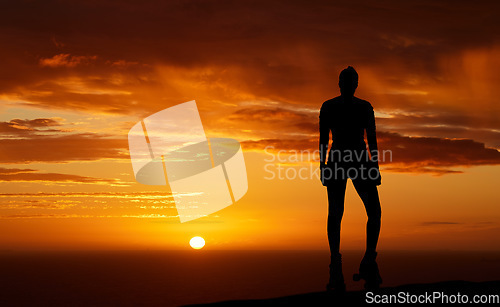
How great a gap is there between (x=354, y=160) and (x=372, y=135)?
0.62m

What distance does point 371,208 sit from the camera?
33.1 feet

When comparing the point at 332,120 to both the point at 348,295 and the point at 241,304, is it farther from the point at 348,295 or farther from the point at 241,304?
the point at 241,304

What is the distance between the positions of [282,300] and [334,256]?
137 cm

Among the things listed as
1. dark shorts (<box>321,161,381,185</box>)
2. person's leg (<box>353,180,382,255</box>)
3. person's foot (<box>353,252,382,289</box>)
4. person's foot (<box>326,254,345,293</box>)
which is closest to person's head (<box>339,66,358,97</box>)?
dark shorts (<box>321,161,381,185</box>)

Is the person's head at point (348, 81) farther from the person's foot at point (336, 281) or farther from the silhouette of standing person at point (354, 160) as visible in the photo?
the person's foot at point (336, 281)

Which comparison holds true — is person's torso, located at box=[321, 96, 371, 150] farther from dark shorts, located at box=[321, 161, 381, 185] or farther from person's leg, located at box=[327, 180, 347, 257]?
person's leg, located at box=[327, 180, 347, 257]

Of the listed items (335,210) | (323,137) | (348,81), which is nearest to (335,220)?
(335,210)

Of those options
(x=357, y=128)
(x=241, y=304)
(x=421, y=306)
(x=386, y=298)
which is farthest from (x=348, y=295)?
(x=357, y=128)

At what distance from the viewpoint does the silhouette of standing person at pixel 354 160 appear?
33.0 feet

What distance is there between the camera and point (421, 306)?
31.1 ft

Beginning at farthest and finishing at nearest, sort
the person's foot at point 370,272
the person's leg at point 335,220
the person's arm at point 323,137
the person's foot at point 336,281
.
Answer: the person's arm at point 323,137 → the person's leg at point 335,220 → the person's foot at point 336,281 → the person's foot at point 370,272

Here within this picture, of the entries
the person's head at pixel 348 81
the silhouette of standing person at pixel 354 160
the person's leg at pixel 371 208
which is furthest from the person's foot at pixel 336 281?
the person's head at pixel 348 81

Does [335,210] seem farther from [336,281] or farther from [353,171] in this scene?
[336,281]

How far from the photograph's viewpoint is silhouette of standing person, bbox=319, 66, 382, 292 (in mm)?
10070
